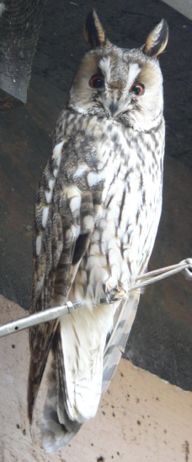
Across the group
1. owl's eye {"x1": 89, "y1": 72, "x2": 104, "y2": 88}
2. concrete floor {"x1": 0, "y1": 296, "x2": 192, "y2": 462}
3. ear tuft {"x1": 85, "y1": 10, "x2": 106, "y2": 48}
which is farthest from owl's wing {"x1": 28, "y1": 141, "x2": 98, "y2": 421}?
concrete floor {"x1": 0, "y1": 296, "x2": 192, "y2": 462}

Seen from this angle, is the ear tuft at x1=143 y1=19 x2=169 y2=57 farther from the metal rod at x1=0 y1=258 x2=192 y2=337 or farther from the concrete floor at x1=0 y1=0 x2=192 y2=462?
the metal rod at x1=0 y1=258 x2=192 y2=337

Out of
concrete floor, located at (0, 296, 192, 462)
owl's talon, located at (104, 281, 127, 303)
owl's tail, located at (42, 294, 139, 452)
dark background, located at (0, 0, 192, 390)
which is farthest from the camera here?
concrete floor, located at (0, 296, 192, 462)

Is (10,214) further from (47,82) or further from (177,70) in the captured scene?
(177,70)

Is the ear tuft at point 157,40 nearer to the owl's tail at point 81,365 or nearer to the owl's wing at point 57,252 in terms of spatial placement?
the owl's wing at point 57,252

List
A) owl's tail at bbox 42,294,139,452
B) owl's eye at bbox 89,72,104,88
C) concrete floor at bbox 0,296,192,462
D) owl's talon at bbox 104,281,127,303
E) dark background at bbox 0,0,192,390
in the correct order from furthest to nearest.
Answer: concrete floor at bbox 0,296,192,462, dark background at bbox 0,0,192,390, owl's eye at bbox 89,72,104,88, owl's talon at bbox 104,281,127,303, owl's tail at bbox 42,294,139,452

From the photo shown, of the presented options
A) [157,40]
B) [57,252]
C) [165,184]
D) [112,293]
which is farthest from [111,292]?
[165,184]

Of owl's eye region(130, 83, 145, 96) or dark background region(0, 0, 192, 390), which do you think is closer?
owl's eye region(130, 83, 145, 96)

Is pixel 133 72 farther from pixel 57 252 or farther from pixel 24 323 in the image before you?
pixel 24 323

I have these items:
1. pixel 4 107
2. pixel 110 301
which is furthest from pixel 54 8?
pixel 110 301
